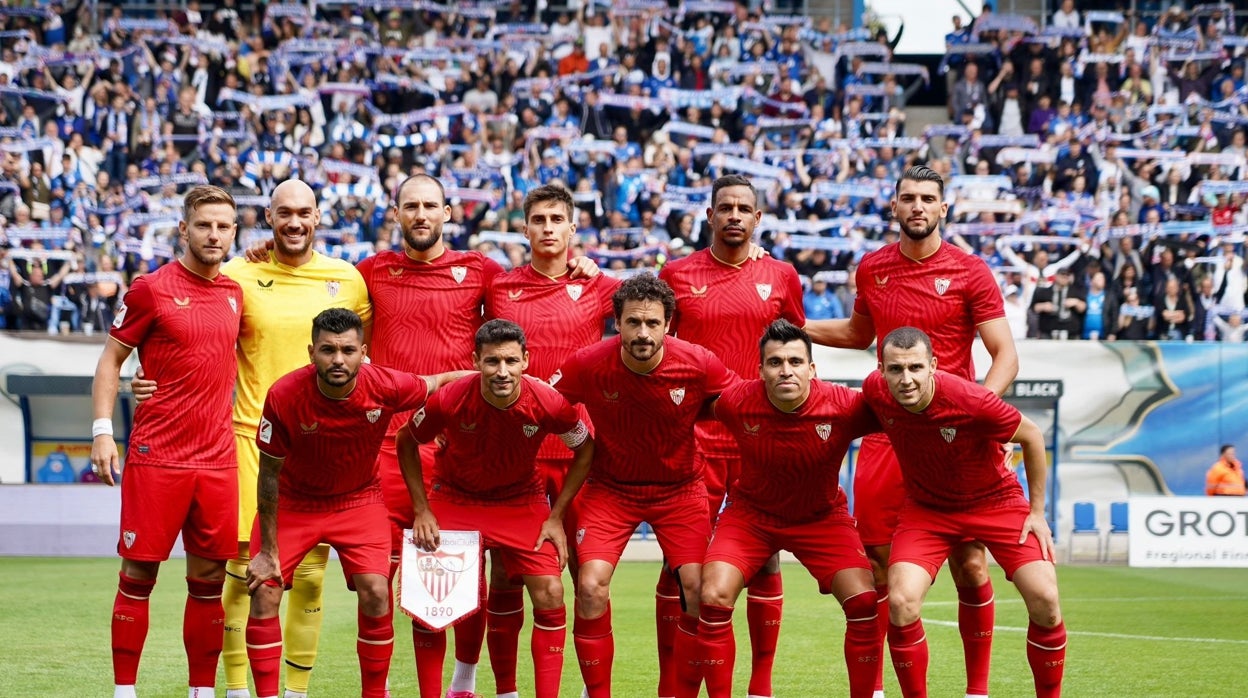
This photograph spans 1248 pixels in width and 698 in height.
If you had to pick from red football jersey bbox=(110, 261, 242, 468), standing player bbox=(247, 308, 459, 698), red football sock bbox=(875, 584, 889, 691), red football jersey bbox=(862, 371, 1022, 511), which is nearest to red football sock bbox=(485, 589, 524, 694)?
standing player bbox=(247, 308, 459, 698)

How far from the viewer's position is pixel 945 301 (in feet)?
23.8

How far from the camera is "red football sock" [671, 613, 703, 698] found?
6.73 metres

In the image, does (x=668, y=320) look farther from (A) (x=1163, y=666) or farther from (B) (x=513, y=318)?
(A) (x=1163, y=666)

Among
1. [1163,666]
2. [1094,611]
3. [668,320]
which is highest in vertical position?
[668,320]

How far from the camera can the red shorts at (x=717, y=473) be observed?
7480 millimetres

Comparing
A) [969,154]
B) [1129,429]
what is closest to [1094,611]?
[1129,429]

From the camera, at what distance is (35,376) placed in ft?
56.6

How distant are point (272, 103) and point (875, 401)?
16.9 metres

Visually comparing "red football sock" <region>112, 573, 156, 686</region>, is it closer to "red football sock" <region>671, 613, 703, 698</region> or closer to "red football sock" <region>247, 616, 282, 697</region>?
"red football sock" <region>247, 616, 282, 697</region>

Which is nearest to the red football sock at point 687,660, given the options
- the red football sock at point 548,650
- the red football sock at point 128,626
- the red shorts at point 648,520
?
the red shorts at point 648,520

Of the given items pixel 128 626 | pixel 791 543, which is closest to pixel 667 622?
pixel 791 543

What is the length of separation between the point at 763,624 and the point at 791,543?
53 centimetres

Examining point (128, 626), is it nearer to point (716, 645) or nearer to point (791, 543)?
point (716, 645)

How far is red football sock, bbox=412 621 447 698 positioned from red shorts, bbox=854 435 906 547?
2135 mm
